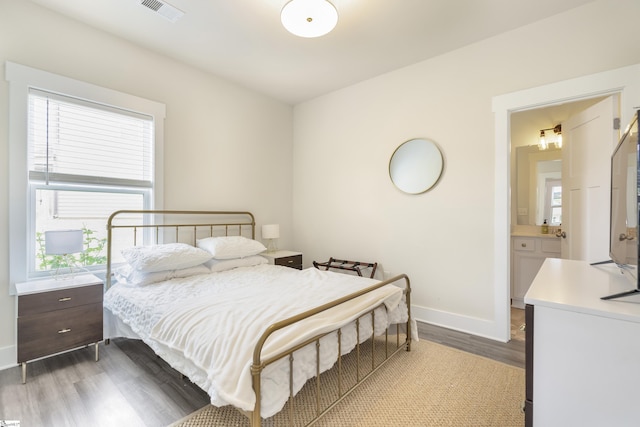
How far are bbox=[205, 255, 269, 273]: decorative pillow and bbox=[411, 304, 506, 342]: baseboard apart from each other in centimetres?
193

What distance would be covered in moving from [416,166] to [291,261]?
202 cm

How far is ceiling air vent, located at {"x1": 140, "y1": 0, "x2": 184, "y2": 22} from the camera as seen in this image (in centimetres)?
234

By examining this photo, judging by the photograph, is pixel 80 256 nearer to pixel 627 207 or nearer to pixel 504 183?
pixel 627 207

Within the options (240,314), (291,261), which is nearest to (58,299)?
(240,314)

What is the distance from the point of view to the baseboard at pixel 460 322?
2.83 meters

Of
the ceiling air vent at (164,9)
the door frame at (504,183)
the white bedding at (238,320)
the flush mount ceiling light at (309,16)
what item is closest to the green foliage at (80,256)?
the white bedding at (238,320)

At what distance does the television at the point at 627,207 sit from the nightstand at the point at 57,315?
127 inches

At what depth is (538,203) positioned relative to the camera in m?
4.17

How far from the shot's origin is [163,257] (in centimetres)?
262

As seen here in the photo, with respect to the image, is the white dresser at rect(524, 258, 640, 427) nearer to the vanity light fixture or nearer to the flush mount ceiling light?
the flush mount ceiling light

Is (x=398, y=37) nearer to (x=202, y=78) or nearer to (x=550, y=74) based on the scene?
(x=550, y=74)

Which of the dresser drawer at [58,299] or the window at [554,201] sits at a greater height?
the window at [554,201]

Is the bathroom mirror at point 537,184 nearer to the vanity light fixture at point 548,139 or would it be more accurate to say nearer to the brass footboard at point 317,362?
the vanity light fixture at point 548,139

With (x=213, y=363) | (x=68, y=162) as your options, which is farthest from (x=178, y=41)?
(x=213, y=363)
